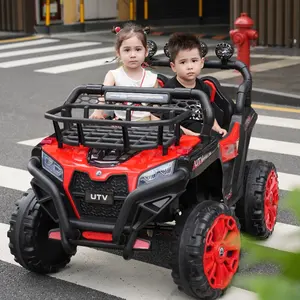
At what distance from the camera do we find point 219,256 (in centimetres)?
357

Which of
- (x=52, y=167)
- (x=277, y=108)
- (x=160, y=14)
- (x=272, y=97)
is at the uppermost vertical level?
(x=160, y=14)

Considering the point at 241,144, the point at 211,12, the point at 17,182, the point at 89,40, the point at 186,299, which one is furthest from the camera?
the point at 211,12

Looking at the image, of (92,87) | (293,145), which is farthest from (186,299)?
(293,145)

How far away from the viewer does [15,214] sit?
387cm

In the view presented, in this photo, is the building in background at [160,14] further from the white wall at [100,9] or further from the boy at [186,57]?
the boy at [186,57]

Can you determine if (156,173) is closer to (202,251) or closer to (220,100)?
(202,251)

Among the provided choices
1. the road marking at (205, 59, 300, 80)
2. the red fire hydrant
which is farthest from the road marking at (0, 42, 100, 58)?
the red fire hydrant

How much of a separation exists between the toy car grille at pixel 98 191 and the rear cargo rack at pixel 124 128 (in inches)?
6.6

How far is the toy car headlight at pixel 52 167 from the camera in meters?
3.66

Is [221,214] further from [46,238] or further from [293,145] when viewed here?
[293,145]

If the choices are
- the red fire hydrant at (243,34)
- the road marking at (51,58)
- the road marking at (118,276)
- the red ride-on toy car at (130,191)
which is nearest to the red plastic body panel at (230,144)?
the red ride-on toy car at (130,191)

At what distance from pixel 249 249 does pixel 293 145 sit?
7171mm

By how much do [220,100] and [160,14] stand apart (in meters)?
17.3

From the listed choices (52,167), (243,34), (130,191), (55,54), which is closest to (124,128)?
(130,191)
